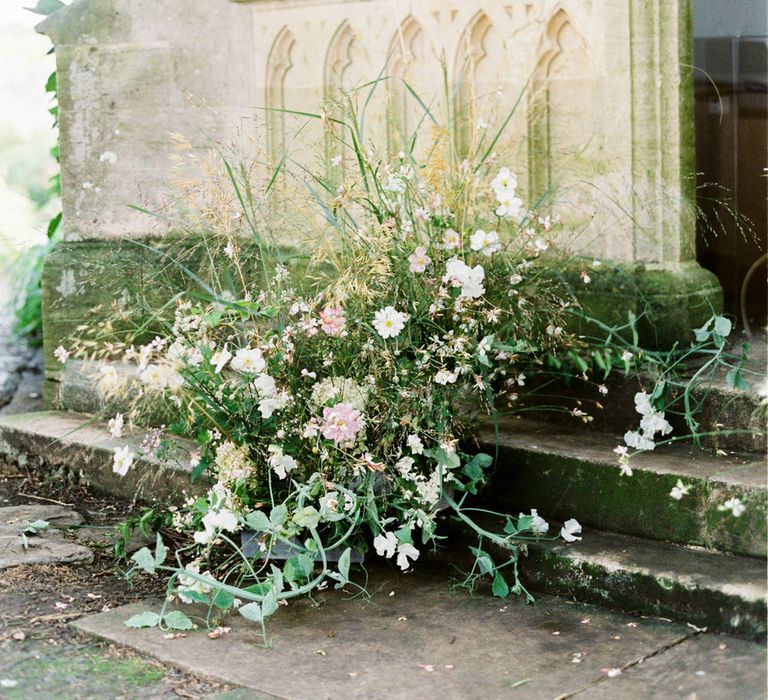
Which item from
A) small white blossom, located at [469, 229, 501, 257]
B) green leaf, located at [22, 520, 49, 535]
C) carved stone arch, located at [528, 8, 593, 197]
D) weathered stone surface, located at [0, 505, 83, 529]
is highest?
carved stone arch, located at [528, 8, 593, 197]

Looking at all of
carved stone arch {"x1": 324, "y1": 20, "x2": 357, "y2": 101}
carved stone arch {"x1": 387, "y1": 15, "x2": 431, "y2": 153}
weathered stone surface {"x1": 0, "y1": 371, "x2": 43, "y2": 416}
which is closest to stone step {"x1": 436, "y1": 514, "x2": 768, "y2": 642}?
carved stone arch {"x1": 387, "y1": 15, "x2": 431, "y2": 153}

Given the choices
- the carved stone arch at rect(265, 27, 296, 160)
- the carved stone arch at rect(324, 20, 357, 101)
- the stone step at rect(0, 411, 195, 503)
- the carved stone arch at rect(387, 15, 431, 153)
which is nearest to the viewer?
the stone step at rect(0, 411, 195, 503)

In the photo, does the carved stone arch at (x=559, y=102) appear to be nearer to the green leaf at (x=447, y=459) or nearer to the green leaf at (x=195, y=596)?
the green leaf at (x=447, y=459)

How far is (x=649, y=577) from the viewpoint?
309cm

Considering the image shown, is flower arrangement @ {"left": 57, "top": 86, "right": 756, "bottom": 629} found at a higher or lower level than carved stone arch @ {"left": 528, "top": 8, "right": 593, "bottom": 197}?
lower

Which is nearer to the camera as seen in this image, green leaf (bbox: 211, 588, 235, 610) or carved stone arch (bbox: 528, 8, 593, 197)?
green leaf (bbox: 211, 588, 235, 610)

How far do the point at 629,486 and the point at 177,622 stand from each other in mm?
1278

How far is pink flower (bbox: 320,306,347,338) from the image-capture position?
328 centimetres

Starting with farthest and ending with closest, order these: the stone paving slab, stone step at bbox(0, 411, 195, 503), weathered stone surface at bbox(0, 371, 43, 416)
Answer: weathered stone surface at bbox(0, 371, 43, 416) < stone step at bbox(0, 411, 195, 503) < the stone paving slab

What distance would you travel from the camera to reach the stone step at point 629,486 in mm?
3172

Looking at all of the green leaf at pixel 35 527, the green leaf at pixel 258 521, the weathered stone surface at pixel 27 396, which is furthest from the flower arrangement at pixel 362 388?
the weathered stone surface at pixel 27 396

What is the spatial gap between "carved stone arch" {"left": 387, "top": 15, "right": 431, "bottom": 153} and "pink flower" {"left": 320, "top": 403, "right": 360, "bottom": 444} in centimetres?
142

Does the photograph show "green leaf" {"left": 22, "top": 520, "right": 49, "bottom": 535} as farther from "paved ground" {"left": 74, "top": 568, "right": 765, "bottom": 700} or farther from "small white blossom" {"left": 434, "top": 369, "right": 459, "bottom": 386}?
"small white blossom" {"left": 434, "top": 369, "right": 459, "bottom": 386}

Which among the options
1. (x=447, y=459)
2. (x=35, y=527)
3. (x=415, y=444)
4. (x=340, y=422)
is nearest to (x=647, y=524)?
(x=447, y=459)
